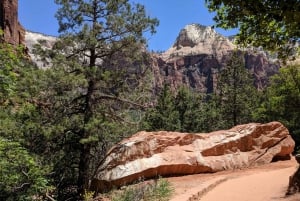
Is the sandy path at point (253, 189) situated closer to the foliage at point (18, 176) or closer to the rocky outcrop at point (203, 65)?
the foliage at point (18, 176)

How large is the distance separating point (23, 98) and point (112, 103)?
4.22m

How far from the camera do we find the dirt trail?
1101cm

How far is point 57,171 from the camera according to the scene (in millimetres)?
17750

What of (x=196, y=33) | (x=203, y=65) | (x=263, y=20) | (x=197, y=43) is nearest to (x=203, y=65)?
(x=203, y=65)

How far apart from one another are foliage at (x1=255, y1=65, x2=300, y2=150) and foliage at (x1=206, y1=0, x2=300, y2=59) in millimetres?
21153

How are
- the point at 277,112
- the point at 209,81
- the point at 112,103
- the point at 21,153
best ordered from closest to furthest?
the point at 21,153 < the point at 112,103 < the point at 277,112 < the point at 209,81

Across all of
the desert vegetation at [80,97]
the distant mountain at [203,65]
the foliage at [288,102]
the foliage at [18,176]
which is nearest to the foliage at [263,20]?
the foliage at [18,176]

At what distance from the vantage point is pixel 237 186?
13.2 meters

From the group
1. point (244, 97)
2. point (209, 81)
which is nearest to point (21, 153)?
point (244, 97)

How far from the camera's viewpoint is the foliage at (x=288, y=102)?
30.0 metres

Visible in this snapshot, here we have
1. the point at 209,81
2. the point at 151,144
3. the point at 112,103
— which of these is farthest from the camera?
the point at 209,81

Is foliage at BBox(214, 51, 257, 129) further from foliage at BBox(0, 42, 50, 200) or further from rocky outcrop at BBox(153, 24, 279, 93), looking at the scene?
rocky outcrop at BBox(153, 24, 279, 93)

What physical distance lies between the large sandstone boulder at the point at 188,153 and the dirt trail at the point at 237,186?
2.08 feet

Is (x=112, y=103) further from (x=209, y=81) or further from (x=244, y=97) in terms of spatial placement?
(x=209, y=81)
